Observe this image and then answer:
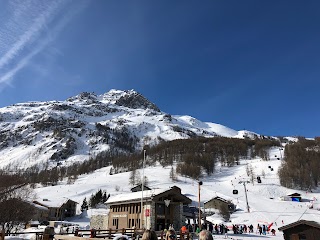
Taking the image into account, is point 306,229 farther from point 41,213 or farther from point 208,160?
point 208,160

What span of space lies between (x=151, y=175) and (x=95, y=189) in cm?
2597

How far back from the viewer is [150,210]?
33.3 m

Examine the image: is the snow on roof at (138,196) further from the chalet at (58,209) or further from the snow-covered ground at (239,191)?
the chalet at (58,209)

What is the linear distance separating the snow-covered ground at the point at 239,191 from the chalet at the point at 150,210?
15742 millimetres

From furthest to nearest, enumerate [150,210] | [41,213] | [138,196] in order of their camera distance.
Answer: [41,213] < [138,196] < [150,210]

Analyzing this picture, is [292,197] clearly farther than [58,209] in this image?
Yes

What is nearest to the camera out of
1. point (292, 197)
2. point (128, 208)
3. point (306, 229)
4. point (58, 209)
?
point (306, 229)

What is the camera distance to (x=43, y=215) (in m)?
65.2

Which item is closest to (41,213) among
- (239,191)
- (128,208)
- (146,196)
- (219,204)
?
(128,208)

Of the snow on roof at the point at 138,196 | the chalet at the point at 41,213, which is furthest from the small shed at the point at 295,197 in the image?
the chalet at the point at 41,213

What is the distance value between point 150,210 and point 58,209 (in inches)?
1654

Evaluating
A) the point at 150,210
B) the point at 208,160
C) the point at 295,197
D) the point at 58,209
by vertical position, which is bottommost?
the point at 150,210

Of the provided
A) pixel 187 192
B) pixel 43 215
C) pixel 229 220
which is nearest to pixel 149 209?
pixel 229 220

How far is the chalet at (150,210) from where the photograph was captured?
33.4 m
